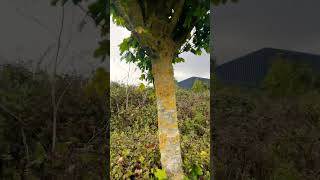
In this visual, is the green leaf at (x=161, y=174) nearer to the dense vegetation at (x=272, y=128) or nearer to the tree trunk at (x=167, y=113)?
the tree trunk at (x=167, y=113)

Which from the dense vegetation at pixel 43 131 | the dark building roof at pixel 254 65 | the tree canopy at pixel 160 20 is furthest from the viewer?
the dark building roof at pixel 254 65

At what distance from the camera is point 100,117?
4020mm

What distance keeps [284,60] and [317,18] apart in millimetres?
569

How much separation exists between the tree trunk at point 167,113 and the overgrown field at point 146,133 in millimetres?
153

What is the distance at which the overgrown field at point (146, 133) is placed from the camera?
13.4ft

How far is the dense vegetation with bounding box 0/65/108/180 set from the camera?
348 cm

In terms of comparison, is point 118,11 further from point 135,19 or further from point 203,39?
point 203,39

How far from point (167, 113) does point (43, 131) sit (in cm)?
102

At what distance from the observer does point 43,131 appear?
361 cm

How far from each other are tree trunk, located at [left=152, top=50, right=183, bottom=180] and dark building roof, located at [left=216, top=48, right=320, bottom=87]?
1.61 meters

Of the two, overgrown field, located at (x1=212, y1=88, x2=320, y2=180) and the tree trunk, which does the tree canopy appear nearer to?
the tree trunk

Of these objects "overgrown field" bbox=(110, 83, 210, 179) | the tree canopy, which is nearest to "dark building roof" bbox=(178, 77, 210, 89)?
"overgrown field" bbox=(110, 83, 210, 179)

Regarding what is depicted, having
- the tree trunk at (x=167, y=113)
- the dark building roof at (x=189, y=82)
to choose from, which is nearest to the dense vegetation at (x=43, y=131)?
the tree trunk at (x=167, y=113)

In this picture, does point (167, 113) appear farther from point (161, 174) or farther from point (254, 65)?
point (254, 65)
